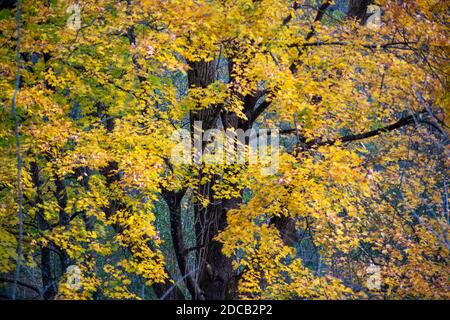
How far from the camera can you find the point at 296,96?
8953 millimetres

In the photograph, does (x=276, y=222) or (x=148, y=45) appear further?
(x=276, y=222)

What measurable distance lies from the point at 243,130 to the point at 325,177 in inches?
129

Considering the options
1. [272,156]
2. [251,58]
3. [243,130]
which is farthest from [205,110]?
[272,156]

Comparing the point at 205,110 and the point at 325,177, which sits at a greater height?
the point at 205,110

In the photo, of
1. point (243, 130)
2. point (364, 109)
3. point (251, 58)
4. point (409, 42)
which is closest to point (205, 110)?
A: point (243, 130)

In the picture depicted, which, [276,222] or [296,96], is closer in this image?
[296,96]

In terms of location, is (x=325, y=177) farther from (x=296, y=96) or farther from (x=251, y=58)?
(x=251, y=58)

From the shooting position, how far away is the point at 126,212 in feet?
32.1
